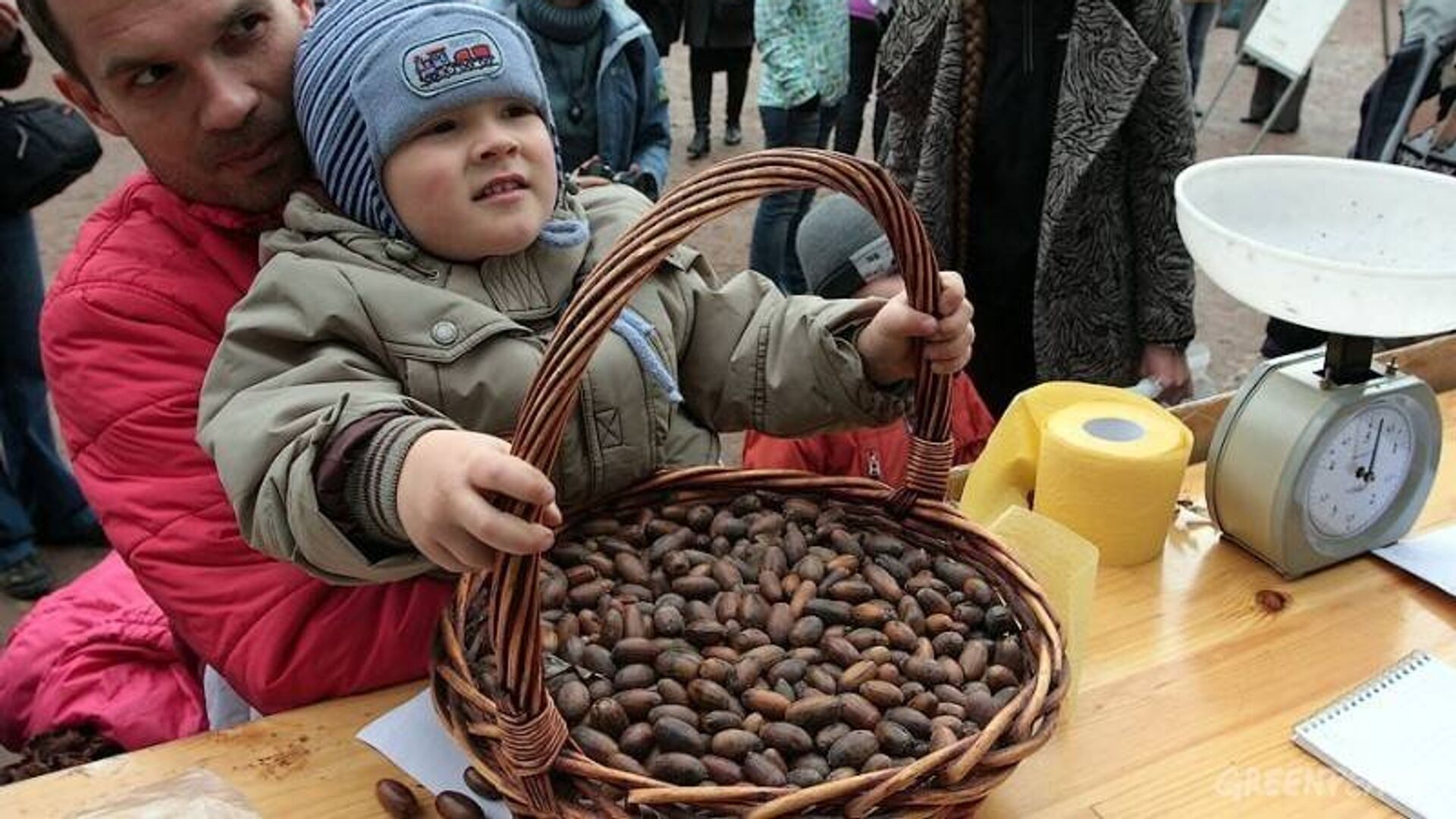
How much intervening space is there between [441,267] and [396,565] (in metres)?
0.33

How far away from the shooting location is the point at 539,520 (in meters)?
0.78

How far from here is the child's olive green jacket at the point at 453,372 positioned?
903mm

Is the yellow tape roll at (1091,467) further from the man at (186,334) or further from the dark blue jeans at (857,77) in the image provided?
the dark blue jeans at (857,77)

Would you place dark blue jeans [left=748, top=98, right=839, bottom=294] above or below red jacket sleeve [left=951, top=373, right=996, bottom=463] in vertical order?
below

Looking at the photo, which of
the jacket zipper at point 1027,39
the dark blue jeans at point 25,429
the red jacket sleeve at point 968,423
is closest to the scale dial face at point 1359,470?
the red jacket sleeve at point 968,423

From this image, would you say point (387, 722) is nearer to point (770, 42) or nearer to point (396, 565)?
point (396, 565)

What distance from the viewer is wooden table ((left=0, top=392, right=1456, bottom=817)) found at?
0.99 m

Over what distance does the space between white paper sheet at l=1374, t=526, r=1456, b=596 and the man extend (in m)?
1.02

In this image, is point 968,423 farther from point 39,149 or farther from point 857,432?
point 39,149

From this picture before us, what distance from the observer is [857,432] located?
166 cm

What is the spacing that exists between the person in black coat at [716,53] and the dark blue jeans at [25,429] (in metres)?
2.67

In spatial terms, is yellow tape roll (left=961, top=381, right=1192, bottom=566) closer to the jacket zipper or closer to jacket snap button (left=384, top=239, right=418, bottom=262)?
jacket snap button (left=384, top=239, right=418, bottom=262)

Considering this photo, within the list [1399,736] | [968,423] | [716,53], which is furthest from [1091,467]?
[716,53]

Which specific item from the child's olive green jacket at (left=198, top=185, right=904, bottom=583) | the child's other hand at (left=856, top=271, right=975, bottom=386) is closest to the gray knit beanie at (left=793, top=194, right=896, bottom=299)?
the child's olive green jacket at (left=198, top=185, right=904, bottom=583)
